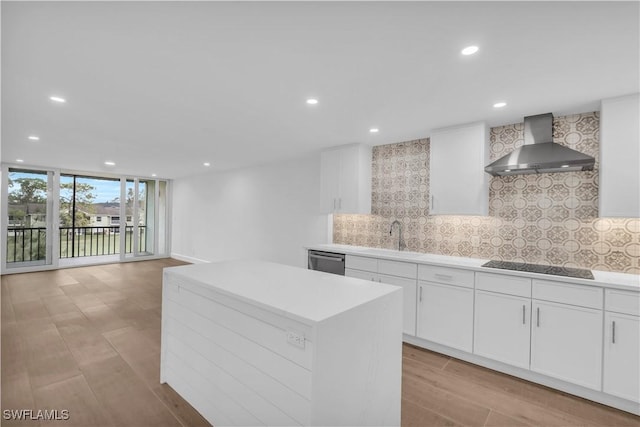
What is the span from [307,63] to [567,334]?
2908 mm

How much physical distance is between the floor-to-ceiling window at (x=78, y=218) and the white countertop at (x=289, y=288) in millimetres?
6528

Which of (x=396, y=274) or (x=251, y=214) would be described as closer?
(x=396, y=274)

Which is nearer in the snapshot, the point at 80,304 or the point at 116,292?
the point at 80,304

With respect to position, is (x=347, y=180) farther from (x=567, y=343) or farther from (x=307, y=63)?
(x=567, y=343)

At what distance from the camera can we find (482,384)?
247 centimetres

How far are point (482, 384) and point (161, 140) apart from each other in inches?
185

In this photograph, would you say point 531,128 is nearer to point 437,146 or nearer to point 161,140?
point 437,146

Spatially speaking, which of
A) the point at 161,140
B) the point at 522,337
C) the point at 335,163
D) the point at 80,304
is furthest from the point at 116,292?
the point at 522,337


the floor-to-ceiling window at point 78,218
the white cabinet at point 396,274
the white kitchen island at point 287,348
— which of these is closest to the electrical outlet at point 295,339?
the white kitchen island at point 287,348

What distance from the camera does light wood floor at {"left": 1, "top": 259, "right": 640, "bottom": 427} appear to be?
2037mm

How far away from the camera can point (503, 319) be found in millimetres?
2598

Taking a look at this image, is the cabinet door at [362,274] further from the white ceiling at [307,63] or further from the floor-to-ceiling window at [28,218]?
the floor-to-ceiling window at [28,218]

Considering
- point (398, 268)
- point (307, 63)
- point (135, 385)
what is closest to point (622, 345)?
point (398, 268)

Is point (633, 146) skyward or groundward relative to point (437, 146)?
groundward
